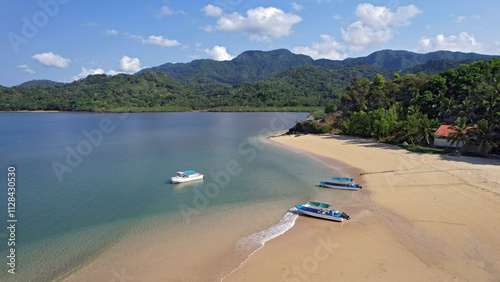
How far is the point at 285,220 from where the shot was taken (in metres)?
24.3

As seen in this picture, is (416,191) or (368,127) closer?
(416,191)

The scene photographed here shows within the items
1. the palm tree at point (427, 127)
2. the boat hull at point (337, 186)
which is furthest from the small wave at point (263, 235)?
the palm tree at point (427, 127)

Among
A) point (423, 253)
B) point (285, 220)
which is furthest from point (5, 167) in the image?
point (423, 253)

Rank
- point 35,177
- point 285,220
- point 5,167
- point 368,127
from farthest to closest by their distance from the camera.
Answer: point 368,127 < point 5,167 < point 35,177 < point 285,220

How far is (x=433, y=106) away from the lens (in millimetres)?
58250

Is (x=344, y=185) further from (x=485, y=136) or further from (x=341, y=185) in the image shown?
(x=485, y=136)

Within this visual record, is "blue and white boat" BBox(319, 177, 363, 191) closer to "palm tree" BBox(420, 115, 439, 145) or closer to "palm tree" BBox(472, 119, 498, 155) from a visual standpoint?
"palm tree" BBox(472, 119, 498, 155)

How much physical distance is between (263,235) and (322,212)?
6120 mm

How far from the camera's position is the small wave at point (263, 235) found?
65.2 ft

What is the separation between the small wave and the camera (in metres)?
19.9

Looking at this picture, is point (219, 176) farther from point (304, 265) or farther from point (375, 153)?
point (375, 153)

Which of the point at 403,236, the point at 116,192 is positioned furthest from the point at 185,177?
the point at 403,236

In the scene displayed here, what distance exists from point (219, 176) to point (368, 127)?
129ft

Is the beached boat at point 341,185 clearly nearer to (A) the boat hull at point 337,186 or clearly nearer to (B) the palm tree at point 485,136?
(A) the boat hull at point 337,186
